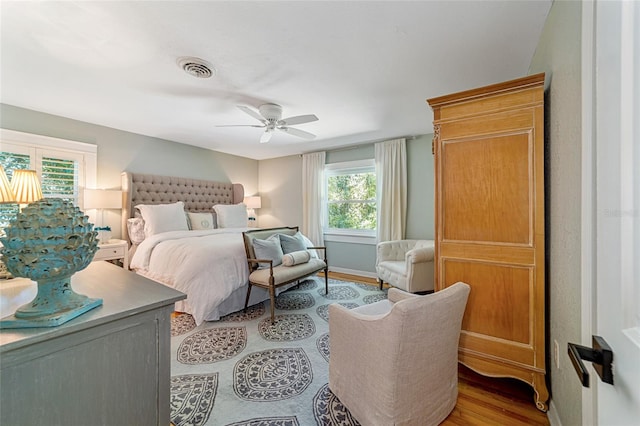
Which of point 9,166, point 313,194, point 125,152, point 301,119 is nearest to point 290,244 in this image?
point 301,119

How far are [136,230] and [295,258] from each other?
2.40 metres

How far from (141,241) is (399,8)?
4.01m

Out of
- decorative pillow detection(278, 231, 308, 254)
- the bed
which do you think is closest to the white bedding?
the bed

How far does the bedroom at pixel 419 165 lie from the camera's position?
1162 mm

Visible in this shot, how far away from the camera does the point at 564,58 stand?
126 centimetres

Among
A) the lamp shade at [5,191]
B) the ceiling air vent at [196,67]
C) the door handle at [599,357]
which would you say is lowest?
the door handle at [599,357]

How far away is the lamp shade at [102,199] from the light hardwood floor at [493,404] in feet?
13.8

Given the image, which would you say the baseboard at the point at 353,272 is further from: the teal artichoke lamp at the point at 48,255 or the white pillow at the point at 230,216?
the teal artichoke lamp at the point at 48,255

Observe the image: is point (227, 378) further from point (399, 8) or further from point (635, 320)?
point (399, 8)

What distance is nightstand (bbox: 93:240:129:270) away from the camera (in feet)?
10.5

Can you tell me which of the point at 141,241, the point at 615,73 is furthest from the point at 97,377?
the point at 141,241

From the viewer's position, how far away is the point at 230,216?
4613 millimetres

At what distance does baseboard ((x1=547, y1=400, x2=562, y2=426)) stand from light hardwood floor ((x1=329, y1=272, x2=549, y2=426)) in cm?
3

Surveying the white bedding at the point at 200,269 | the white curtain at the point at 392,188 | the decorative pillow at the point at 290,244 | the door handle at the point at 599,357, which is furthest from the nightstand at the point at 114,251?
the door handle at the point at 599,357
